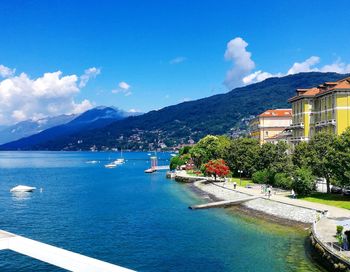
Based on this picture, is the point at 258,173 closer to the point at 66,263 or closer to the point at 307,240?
the point at 307,240

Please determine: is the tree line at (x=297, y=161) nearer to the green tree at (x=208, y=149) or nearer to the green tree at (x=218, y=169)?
the green tree at (x=218, y=169)

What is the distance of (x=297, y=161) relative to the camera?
63.3 m

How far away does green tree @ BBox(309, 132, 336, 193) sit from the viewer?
52.2m

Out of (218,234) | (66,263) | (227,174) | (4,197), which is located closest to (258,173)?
(227,174)

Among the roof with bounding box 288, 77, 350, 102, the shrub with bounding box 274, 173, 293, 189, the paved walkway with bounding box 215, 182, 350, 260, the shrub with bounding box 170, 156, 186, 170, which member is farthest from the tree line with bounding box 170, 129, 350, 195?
the shrub with bounding box 170, 156, 186, 170

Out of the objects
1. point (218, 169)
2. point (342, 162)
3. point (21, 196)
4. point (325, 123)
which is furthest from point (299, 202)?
point (21, 196)

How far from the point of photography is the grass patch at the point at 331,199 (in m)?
48.6

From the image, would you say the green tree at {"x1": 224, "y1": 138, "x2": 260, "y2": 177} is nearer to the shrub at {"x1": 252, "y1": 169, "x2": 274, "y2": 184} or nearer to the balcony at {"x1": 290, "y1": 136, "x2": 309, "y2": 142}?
the shrub at {"x1": 252, "y1": 169, "x2": 274, "y2": 184}

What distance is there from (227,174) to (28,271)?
6030cm

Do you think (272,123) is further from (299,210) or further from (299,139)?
(299,210)

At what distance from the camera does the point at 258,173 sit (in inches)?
2948

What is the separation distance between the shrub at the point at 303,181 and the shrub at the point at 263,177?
567 inches

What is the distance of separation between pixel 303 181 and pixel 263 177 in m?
18.2

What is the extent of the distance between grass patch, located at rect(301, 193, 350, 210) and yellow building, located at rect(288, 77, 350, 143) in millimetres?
16828
